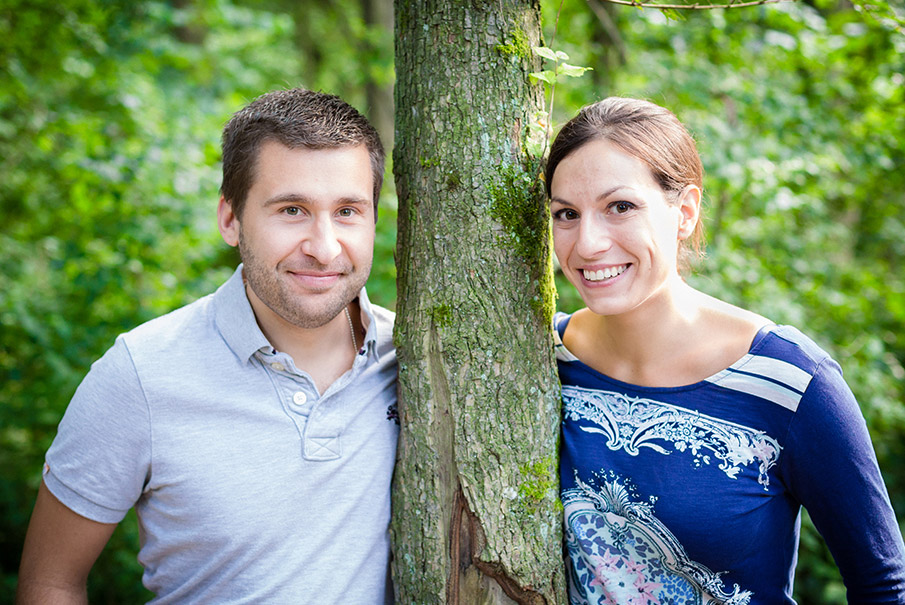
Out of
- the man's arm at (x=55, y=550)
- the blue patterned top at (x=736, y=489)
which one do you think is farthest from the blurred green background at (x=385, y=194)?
the blue patterned top at (x=736, y=489)

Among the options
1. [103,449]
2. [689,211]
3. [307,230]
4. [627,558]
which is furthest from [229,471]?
[689,211]

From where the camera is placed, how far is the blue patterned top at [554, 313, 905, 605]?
1601mm

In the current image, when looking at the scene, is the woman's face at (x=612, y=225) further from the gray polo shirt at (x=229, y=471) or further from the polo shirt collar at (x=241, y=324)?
the gray polo shirt at (x=229, y=471)

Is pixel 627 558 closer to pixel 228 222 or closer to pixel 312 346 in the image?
pixel 312 346

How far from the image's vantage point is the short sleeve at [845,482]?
1582 mm

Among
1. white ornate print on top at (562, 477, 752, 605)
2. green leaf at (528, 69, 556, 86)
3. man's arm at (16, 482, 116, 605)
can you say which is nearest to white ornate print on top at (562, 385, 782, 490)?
white ornate print on top at (562, 477, 752, 605)

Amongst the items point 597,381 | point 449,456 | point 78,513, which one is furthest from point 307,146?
point 78,513

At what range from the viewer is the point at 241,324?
76.2 inches

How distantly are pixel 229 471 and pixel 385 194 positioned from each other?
2.74 m

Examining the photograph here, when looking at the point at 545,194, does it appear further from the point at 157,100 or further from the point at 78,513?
the point at 157,100

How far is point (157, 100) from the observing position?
180 inches

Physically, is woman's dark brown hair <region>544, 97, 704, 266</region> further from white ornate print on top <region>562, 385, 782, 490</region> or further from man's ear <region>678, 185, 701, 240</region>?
white ornate print on top <region>562, 385, 782, 490</region>

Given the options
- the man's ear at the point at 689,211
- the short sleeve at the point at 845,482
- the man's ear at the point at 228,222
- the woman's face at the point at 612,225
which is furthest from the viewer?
the man's ear at the point at 228,222

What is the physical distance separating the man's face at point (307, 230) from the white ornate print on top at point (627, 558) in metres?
0.90
